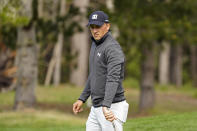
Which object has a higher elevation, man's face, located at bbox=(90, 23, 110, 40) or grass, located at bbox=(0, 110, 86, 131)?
man's face, located at bbox=(90, 23, 110, 40)

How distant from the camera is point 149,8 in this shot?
20.9 m

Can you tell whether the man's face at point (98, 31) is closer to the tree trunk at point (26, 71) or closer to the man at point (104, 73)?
the man at point (104, 73)

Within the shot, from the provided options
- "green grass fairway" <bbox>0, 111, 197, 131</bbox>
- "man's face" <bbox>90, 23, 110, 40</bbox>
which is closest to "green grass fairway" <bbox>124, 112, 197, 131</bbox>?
"green grass fairway" <bbox>0, 111, 197, 131</bbox>

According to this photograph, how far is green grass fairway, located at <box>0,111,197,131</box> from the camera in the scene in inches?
439

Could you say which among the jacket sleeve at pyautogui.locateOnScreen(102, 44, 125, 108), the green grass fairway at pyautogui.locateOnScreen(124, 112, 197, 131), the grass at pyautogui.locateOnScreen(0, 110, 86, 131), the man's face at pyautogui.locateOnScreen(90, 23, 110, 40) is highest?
the man's face at pyautogui.locateOnScreen(90, 23, 110, 40)

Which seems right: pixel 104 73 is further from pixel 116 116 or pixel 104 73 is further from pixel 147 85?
pixel 147 85

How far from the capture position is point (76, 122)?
16.3m

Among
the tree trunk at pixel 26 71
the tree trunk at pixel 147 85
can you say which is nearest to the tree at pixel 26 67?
the tree trunk at pixel 26 71

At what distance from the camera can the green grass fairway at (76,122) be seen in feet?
36.6

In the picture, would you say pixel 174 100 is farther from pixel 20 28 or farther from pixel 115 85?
pixel 115 85

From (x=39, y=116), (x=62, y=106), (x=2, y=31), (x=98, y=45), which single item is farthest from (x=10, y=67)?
(x=98, y=45)

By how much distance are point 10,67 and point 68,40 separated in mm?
11189

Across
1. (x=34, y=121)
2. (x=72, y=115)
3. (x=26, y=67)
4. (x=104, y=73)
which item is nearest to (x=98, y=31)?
(x=104, y=73)

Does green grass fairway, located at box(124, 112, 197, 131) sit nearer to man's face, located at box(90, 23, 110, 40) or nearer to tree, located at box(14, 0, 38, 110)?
man's face, located at box(90, 23, 110, 40)
